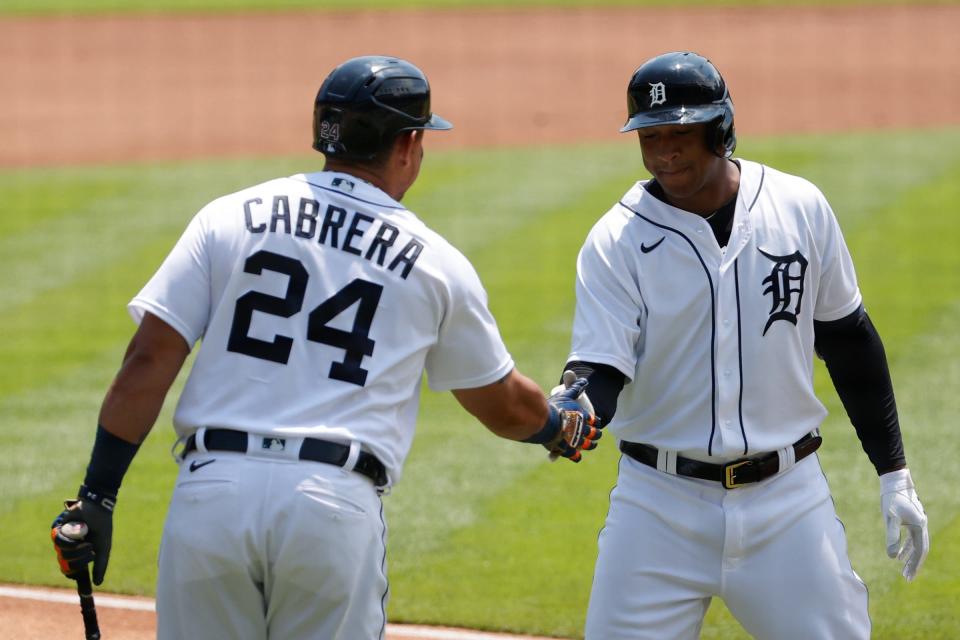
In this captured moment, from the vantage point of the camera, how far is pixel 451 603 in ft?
18.3

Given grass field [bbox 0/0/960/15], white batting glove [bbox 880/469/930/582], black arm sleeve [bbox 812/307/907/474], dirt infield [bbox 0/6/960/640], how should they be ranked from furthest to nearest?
grass field [bbox 0/0/960/15]
dirt infield [bbox 0/6/960/640]
white batting glove [bbox 880/469/930/582]
black arm sleeve [bbox 812/307/907/474]

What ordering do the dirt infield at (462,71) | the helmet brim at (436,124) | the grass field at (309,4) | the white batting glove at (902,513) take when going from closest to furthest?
the helmet brim at (436,124) < the white batting glove at (902,513) < the dirt infield at (462,71) < the grass field at (309,4)

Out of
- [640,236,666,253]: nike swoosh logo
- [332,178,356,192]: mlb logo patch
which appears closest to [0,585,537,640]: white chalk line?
[640,236,666,253]: nike swoosh logo

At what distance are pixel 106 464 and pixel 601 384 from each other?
125 cm

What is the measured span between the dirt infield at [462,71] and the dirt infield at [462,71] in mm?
39

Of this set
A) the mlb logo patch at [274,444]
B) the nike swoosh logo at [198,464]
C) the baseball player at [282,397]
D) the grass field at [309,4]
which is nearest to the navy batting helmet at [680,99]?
the baseball player at [282,397]

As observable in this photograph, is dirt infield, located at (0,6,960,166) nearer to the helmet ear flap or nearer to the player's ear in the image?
the helmet ear flap

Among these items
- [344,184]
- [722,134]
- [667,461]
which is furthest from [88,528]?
[722,134]

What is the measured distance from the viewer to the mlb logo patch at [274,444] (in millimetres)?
3131

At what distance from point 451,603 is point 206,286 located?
2686 millimetres

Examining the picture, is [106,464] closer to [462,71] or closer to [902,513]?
[902,513]

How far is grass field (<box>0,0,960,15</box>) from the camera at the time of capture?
24.8m

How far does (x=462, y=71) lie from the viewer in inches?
770

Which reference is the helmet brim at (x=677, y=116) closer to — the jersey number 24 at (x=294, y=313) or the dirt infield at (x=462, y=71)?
the jersey number 24 at (x=294, y=313)
